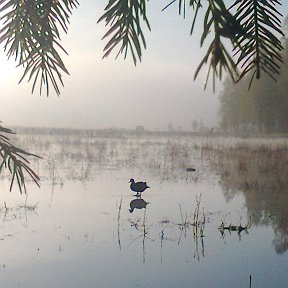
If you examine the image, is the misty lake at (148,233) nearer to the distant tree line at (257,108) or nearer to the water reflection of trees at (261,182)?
the water reflection of trees at (261,182)

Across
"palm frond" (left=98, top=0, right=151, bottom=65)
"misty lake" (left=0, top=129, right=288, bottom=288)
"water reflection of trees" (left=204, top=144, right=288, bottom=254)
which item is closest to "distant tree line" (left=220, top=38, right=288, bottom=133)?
"water reflection of trees" (left=204, top=144, right=288, bottom=254)

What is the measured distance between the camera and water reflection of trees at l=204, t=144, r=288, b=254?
23.9 ft

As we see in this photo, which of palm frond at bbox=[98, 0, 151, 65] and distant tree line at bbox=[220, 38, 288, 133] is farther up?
distant tree line at bbox=[220, 38, 288, 133]

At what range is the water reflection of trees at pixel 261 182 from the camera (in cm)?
729

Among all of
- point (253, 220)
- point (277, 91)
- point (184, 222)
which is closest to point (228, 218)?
point (253, 220)

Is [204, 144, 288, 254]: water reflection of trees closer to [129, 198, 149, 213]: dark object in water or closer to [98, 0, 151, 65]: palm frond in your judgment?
[129, 198, 149, 213]: dark object in water

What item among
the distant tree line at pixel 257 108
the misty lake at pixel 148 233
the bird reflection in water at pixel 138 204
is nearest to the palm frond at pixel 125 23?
the misty lake at pixel 148 233

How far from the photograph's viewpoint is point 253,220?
23.7ft

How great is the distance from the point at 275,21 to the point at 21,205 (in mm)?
7517

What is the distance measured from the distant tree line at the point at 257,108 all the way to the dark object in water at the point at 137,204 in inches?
436

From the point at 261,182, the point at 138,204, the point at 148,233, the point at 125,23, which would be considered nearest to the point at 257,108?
the point at 261,182

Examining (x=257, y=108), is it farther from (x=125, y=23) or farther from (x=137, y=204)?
(x=125, y=23)

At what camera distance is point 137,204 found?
840 cm

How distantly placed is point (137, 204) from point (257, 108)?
16.9 metres
